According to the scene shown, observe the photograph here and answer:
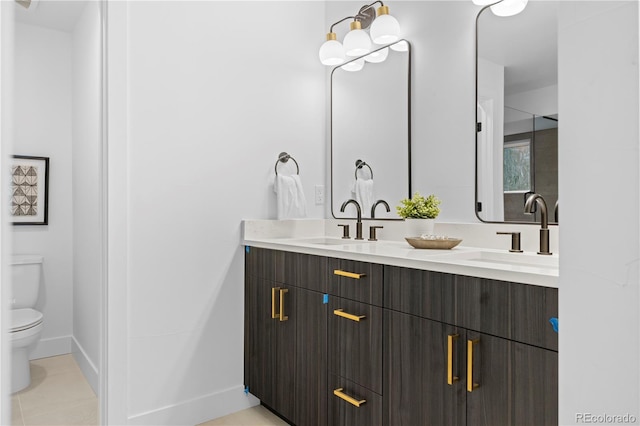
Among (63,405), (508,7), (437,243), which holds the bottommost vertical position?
(63,405)

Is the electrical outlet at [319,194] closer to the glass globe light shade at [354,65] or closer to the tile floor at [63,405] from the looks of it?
the glass globe light shade at [354,65]

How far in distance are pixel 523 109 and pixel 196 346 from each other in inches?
75.0

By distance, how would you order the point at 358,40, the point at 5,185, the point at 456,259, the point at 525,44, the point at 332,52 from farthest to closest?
the point at 332,52, the point at 358,40, the point at 525,44, the point at 456,259, the point at 5,185

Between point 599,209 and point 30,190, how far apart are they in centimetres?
369

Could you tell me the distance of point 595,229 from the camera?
1.61 feet

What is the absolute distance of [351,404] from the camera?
5.48 feet

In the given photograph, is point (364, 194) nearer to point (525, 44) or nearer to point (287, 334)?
point (287, 334)

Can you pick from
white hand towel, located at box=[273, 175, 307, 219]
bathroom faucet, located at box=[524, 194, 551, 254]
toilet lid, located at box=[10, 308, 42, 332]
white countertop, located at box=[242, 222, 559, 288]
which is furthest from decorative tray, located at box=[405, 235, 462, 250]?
toilet lid, located at box=[10, 308, 42, 332]

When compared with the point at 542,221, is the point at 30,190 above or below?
above

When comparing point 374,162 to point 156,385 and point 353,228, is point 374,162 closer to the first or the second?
point 353,228

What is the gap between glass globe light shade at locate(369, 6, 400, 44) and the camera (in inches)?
85.9

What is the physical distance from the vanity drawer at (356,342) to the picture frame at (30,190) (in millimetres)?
2646

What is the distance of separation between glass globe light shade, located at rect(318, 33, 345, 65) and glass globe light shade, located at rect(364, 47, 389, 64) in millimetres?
149

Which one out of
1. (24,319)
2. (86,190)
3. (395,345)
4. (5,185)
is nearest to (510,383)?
(395,345)
